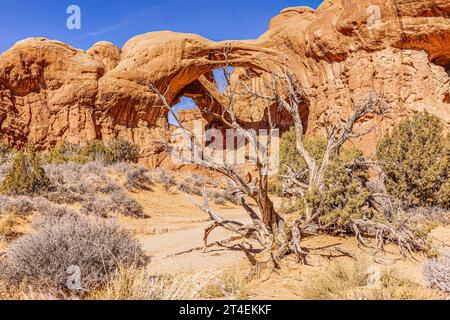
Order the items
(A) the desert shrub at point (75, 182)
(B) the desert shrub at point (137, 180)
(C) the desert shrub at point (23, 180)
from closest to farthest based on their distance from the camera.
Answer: (C) the desert shrub at point (23, 180) < (A) the desert shrub at point (75, 182) < (B) the desert shrub at point (137, 180)

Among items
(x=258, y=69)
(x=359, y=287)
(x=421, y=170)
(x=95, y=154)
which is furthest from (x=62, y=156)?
(x=359, y=287)

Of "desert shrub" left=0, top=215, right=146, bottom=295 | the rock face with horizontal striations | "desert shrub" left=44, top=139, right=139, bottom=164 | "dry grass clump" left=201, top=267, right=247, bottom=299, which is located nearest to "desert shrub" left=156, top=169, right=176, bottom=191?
"desert shrub" left=44, top=139, right=139, bottom=164

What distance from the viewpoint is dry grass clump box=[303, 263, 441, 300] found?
282cm

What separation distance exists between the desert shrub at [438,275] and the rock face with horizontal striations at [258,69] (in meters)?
14.2

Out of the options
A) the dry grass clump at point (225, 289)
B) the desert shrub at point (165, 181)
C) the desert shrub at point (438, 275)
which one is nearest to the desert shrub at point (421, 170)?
the desert shrub at point (438, 275)

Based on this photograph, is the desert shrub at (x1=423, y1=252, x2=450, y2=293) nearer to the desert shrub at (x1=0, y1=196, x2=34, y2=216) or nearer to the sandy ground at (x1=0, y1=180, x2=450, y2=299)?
the sandy ground at (x1=0, y1=180, x2=450, y2=299)

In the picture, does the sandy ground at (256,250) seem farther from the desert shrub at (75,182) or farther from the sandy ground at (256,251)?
the desert shrub at (75,182)

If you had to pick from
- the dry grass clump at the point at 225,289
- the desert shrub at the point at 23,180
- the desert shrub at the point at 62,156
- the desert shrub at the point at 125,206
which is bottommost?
the desert shrub at the point at 125,206

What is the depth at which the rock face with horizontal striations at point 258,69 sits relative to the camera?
54.2ft

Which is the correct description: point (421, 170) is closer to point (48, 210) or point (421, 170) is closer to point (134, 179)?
point (48, 210)

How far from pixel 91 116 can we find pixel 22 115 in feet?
13.9

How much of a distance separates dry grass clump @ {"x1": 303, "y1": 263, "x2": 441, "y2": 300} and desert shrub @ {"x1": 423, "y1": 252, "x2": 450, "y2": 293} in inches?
6.9
